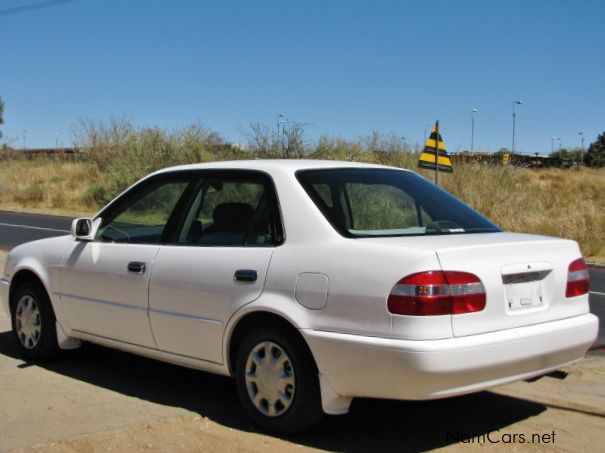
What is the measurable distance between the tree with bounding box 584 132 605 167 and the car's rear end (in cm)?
8209

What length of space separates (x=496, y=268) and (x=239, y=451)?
5.72ft

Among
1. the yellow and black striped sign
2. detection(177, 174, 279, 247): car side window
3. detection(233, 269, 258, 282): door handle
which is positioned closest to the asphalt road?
the yellow and black striped sign

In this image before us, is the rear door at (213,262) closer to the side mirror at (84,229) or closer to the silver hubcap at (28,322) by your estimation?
the side mirror at (84,229)

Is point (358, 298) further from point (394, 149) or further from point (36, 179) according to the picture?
point (36, 179)

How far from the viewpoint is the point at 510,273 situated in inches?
177

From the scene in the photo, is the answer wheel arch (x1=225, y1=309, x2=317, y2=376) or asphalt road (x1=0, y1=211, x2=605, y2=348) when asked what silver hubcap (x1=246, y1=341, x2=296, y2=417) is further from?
asphalt road (x1=0, y1=211, x2=605, y2=348)

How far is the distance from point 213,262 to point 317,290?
0.92 metres

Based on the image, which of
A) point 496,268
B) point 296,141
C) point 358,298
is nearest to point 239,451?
point 358,298

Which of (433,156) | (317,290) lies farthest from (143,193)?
(433,156)

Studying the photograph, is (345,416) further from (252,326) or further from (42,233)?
(42,233)

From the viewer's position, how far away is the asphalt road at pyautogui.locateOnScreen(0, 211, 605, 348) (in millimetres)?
10836

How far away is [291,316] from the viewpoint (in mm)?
4586

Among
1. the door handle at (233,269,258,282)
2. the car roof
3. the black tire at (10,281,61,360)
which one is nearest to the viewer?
the door handle at (233,269,258,282)

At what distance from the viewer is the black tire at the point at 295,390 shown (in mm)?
4590
